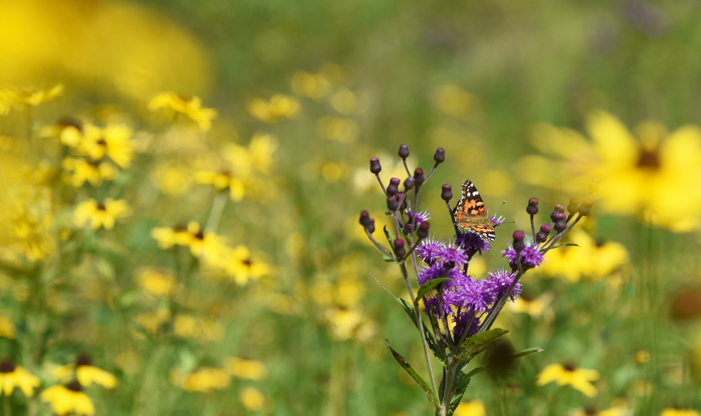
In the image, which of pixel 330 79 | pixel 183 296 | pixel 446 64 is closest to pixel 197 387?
pixel 183 296

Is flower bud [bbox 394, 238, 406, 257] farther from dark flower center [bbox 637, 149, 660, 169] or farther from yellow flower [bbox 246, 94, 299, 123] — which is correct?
yellow flower [bbox 246, 94, 299, 123]

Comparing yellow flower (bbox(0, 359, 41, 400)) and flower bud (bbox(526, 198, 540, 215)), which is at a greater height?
flower bud (bbox(526, 198, 540, 215))

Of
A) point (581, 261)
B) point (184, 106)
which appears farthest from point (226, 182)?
point (581, 261)

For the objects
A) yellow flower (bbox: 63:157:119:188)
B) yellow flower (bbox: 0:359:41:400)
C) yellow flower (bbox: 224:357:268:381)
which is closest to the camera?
yellow flower (bbox: 0:359:41:400)

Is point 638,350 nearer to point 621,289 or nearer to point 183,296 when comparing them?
point 621,289

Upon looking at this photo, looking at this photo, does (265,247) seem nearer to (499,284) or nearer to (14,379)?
(14,379)

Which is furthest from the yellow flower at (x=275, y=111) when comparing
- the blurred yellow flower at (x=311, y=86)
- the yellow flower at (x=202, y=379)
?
the yellow flower at (x=202, y=379)

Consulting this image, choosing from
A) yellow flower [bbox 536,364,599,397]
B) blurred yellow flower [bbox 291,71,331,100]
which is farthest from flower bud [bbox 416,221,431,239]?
blurred yellow flower [bbox 291,71,331,100]

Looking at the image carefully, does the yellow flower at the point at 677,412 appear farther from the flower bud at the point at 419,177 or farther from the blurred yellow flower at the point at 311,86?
the blurred yellow flower at the point at 311,86
